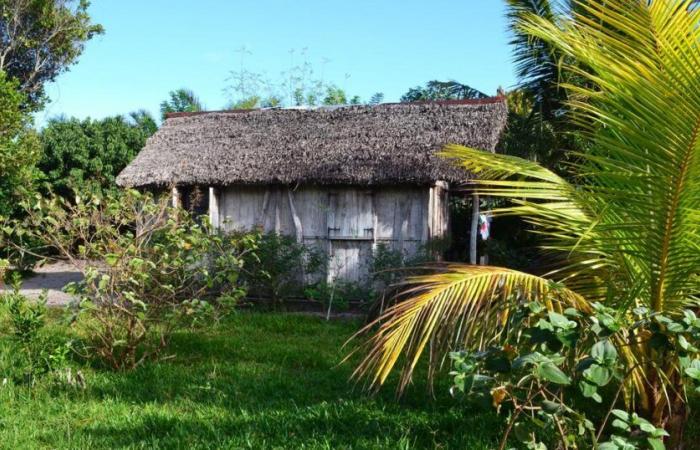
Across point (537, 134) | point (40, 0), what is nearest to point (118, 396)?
point (537, 134)

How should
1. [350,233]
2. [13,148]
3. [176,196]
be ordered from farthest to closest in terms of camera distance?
[13,148]
[176,196]
[350,233]

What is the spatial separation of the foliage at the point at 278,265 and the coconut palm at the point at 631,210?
633cm

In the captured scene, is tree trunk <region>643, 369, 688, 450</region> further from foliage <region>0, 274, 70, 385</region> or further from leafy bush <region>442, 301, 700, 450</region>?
foliage <region>0, 274, 70, 385</region>

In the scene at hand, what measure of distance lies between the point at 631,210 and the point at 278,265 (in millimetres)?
7026

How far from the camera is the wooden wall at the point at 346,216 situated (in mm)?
10398

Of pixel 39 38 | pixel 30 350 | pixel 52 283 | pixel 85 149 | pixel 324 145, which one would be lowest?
pixel 52 283

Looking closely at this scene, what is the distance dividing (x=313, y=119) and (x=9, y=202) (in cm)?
683

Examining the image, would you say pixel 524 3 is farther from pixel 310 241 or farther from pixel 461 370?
pixel 461 370

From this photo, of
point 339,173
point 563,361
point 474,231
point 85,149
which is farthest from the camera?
point 85,149

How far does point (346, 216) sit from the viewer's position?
422 inches

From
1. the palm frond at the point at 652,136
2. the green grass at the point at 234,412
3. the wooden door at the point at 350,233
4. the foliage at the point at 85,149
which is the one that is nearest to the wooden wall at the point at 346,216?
the wooden door at the point at 350,233

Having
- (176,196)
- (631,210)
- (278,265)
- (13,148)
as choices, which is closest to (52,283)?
(13,148)

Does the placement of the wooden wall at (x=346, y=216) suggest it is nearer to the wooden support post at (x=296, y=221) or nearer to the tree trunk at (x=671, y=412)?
the wooden support post at (x=296, y=221)

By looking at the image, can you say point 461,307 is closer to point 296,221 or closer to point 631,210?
point 631,210
